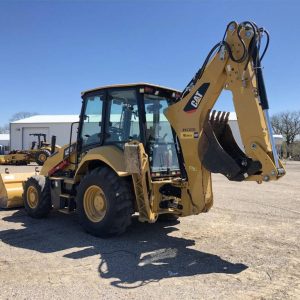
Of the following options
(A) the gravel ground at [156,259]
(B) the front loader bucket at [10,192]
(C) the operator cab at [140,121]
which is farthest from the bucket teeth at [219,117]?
(B) the front loader bucket at [10,192]

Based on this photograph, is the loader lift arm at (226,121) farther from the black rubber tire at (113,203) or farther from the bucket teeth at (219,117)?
the black rubber tire at (113,203)

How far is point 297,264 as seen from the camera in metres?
5.90

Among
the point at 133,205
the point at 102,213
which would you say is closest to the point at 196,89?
the point at 133,205

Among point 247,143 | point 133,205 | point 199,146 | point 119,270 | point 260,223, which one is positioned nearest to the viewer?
point 119,270

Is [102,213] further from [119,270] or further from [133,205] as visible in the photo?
[119,270]

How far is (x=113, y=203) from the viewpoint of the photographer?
686cm

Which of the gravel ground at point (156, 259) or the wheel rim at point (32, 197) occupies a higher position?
the wheel rim at point (32, 197)

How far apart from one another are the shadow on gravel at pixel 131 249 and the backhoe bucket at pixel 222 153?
132 centimetres

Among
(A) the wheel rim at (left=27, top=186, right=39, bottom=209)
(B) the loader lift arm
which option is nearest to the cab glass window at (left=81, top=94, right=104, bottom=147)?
(B) the loader lift arm

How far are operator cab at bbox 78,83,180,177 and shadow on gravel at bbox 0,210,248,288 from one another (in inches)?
48.9

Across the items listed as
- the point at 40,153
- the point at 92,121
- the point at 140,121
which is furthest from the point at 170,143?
the point at 40,153

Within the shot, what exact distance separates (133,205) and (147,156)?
935mm

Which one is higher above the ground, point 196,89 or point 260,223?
point 196,89

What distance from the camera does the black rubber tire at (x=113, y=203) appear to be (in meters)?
6.86
